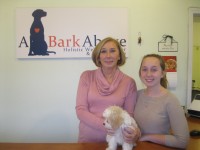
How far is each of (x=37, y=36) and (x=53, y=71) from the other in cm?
45

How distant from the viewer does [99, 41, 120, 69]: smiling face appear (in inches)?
65.9

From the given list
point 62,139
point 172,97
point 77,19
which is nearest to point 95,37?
point 77,19

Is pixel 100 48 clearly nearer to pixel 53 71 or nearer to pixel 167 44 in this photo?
pixel 53 71

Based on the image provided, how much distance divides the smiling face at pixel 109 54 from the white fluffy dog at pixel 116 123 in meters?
0.49

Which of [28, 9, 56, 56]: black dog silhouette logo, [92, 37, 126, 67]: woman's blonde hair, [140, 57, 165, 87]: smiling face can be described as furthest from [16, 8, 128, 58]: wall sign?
[140, 57, 165, 87]: smiling face

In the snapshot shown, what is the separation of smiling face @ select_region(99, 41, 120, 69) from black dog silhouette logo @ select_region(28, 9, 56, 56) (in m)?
1.17

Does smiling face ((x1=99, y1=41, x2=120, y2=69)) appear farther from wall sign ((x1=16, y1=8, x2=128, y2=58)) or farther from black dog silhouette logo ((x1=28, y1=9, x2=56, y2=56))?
black dog silhouette logo ((x1=28, y1=9, x2=56, y2=56))

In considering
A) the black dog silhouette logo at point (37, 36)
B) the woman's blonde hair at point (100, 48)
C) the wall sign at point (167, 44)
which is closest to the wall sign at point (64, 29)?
the black dog silhouette logo at point (37, 36)

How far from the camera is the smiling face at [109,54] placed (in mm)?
1675

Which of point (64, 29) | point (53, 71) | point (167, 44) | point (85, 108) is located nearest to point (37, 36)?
point (64, 29)

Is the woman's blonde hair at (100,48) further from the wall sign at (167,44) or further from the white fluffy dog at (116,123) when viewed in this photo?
the wall sign at (167,44)

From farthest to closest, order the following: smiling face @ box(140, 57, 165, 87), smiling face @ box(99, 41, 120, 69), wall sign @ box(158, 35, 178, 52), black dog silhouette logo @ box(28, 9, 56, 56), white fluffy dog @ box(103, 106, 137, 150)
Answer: wall sign @ box(158, 35, 178, 52), black dog silhouette logo @ box(28, 9, 56, 56), smiling face @ box(99, 41, 120, 69), smiling face @ box(140, 57, 165, 87), white fluffy dog @ box(103, 106, 137, 150)

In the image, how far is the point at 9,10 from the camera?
8.68 feet

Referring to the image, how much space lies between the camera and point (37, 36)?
8.65 ft
